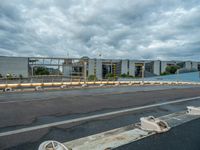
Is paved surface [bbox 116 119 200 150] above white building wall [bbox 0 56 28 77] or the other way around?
the other way around

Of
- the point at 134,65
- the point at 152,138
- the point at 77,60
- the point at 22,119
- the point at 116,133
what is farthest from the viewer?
the point at 134,65

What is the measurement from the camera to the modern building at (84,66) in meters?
68.9

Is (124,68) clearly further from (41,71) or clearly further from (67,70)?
(41,71)

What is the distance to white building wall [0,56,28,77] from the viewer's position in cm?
6738

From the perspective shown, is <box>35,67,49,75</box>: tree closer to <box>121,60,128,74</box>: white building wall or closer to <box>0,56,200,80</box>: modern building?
<box>0,56,200,80</box>: modern building

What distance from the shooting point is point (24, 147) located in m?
4.04

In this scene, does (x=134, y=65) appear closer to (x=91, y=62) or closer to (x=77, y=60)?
(x=91, y=62)

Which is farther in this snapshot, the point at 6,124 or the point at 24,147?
the point at 6,124

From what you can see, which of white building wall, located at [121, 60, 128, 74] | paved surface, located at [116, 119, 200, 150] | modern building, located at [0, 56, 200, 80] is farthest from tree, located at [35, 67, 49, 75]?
paved surface, located at [116, 119, 200, 150]

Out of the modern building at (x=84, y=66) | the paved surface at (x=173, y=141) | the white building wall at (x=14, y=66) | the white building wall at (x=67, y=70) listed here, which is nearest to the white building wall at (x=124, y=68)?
the modern building at (x=84, y=66)

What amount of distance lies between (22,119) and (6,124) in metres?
0.68

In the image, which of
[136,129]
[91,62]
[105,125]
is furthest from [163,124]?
[91,62]

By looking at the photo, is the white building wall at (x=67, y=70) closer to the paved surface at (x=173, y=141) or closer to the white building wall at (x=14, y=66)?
the white building wall at (x=14, y=66)

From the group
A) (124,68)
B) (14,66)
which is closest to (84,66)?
(14,66)
